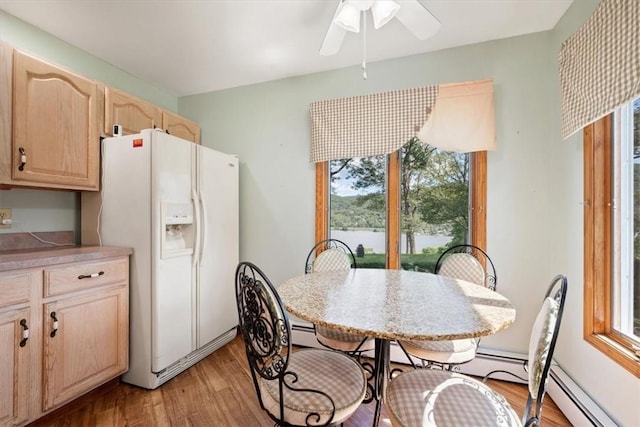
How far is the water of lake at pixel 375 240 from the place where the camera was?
2.33m

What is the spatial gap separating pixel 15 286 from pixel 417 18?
2.45m

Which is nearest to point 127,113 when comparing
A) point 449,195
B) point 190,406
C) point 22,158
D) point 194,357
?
point 22,158

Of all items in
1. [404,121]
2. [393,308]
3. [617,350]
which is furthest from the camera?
[404,121]

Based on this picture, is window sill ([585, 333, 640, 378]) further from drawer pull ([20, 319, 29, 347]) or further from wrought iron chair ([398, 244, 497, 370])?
drawer pull ([20, 319, 29, 347])

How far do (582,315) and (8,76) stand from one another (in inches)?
141

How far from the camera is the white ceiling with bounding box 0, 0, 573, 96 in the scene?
1769 millimetres

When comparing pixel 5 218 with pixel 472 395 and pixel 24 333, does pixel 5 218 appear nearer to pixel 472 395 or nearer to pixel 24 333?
pixel 24 333

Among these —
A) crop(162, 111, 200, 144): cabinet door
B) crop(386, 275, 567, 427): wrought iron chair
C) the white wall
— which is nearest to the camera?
crop(386, 275, 567, 427): wrought iron chair

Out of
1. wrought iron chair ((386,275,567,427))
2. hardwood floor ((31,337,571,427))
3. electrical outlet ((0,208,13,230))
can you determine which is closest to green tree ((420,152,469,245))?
hardwood floor ((31,337,571,427))

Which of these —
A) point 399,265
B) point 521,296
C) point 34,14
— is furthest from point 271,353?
point 34,14

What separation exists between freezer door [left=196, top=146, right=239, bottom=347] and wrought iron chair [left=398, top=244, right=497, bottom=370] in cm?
155

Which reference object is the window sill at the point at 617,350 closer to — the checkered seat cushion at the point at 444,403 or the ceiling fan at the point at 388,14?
the checkered seat cushion at the point at 444,403

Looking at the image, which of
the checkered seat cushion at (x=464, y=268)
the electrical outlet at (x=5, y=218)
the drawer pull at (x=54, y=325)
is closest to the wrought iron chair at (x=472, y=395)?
the checkered seat cushion at (x=464, y=268)

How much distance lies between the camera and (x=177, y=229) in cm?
214
